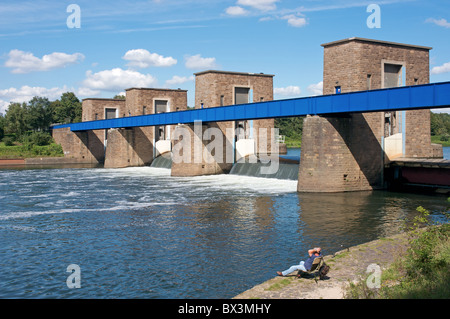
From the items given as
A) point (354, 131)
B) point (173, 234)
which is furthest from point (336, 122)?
point (173, 234)

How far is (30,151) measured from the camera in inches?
3002

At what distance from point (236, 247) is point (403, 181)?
21.3 metres

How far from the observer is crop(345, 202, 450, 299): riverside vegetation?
10.1 metres

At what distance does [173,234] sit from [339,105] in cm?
1622

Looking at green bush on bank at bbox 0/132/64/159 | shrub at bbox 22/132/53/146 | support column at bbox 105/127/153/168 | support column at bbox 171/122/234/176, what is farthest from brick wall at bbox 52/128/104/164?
support column at bbox 171/122/234/176

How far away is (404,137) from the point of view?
36812 mm

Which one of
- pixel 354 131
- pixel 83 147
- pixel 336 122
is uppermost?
pixel 336 122

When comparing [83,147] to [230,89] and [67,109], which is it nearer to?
[230,89]

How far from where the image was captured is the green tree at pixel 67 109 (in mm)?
113688

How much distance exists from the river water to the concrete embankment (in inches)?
48.7

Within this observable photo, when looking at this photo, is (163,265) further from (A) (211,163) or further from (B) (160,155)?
(B) (160,155)

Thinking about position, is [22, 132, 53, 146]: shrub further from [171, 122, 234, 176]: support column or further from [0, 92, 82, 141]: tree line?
[171, 122, 234, 176]: support column
